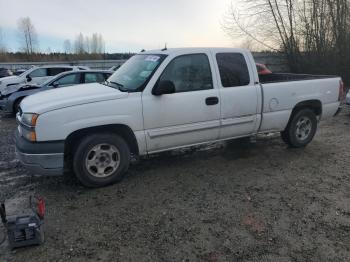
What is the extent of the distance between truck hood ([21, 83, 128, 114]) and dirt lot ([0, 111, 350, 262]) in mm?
1129

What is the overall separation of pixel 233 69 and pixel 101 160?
2503 millimetres

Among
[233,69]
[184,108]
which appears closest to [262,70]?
[233,69]

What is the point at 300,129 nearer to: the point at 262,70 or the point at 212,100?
the point at 212,100

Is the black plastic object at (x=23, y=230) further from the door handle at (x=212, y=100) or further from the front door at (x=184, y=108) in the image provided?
the door handle at (x=212, y=100)

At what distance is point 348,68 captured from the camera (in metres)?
18.2

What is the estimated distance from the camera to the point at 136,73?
5.25 metres

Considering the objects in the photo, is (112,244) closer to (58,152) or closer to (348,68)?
(58,152)

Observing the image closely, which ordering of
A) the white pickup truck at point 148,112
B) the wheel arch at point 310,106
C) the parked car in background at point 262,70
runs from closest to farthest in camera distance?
the white pickup truck at point 148,112 → the wheel arch at point 310,106 → the parked car in background at point 262,70

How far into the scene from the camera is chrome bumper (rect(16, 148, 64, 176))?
14.4ft

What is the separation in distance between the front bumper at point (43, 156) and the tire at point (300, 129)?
4.06 metres

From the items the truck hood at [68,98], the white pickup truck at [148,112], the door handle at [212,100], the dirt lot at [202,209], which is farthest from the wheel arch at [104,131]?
the door handle at [212,100]

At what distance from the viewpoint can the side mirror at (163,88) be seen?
15.8ft

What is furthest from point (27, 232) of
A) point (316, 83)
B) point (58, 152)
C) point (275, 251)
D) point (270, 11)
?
point (270, 11)

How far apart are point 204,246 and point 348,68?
17.6 m
